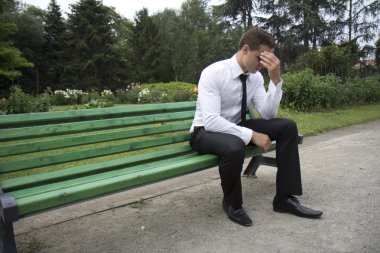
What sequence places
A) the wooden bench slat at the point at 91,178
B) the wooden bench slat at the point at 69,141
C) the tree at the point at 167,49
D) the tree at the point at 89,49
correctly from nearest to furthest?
the wooden bench slat at the point at 91,178 < the wooden bench slat at the point at 69,141 < the tree at the point at 89,49 < the tree at the point at 167,49

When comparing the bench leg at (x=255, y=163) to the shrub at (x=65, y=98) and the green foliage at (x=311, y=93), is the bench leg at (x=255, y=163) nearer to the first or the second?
the green foliage at (x=311, y=93)

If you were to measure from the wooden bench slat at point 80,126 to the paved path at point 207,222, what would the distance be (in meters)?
0.80

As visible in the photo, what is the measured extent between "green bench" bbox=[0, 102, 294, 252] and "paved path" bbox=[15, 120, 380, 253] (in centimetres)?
50

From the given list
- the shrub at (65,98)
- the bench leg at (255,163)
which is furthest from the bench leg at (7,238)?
the shrub at (65,98)

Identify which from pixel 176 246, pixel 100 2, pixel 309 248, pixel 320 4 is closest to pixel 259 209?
pixel 309 248

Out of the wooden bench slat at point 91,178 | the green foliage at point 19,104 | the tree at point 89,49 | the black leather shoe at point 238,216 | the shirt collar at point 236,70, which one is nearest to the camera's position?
the wooden bench slat at point 91,178

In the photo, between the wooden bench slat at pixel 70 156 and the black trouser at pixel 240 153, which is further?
the black trouser at pixel 240 153

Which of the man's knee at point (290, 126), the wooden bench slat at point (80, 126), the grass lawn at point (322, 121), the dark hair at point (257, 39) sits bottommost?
the grass lawn at point (322, 121)

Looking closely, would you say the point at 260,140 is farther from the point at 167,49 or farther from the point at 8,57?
the point at 167,49

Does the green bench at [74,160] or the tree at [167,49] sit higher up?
the tree at [167,49]

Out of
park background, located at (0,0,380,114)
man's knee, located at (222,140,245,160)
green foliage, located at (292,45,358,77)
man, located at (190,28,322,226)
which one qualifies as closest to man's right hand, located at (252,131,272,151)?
man, located at (190,28,322,226)

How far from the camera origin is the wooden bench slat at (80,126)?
263 centimetres

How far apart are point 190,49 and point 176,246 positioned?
145 feet

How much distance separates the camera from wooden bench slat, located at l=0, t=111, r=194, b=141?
2627 mm
